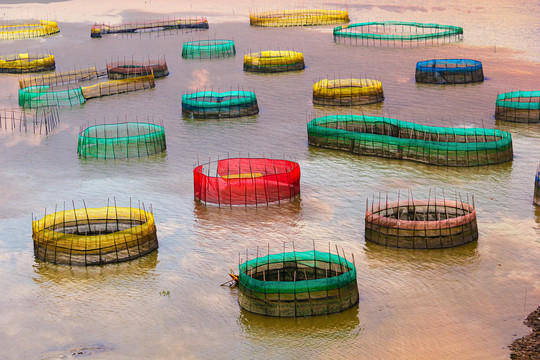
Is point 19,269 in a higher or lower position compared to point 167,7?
lower

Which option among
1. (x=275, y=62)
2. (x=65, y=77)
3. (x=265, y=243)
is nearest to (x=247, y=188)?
(x=265, y=243)

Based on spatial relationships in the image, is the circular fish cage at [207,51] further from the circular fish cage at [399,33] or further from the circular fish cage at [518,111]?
the circular fish cage at [518,111]

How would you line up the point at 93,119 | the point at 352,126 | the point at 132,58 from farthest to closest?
the point at 132,58
the point at 93,119
the point at 352,126

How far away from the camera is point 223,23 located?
13188 centimetres

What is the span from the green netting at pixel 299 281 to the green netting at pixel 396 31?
68.6 metres

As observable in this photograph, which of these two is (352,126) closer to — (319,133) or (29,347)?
(319,133)

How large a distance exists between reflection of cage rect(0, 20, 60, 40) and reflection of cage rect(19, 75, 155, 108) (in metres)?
36.7

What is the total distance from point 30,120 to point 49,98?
16.9 feet

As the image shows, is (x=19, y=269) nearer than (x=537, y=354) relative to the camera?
No

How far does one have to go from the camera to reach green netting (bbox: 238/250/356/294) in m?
40.7

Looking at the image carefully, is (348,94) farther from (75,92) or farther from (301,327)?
(301,327)

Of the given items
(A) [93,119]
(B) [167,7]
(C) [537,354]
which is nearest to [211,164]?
(A) [93,119]

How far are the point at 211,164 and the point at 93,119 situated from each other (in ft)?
60.1

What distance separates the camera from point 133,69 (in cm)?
9412
